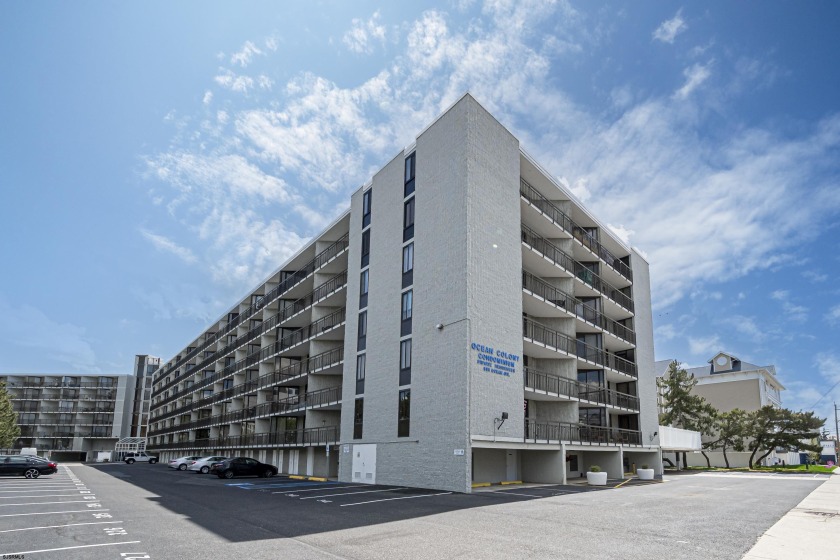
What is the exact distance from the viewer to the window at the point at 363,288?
110 feet

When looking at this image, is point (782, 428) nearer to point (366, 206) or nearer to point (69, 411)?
point (366, 206)

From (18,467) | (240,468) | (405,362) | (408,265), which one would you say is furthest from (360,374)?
(18,467)

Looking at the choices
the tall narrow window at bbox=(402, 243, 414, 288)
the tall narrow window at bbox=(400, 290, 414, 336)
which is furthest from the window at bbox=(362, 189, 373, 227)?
the tall narrow window at bbox=(400, 290, 414, 336)

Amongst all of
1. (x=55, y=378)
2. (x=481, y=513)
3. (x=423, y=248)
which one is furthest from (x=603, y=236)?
(x=55, y=378)

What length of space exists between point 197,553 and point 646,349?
37648 millimetres

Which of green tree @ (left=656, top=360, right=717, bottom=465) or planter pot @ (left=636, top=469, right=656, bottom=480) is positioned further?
green tree @ (left=656, top=360, right=717, bottom=465)

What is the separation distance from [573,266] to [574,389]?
24.9 ft

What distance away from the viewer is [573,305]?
33.8m

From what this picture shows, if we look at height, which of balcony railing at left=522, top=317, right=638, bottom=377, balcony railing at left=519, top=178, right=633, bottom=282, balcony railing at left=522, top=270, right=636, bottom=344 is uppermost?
balcony railing at left=519, top=178, right=633, bottom=282

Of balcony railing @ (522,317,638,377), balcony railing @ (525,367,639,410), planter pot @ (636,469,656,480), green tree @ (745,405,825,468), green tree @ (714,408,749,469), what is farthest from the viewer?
green tree @ (714,408,749,469)

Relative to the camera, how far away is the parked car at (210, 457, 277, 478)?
3519 centimetres

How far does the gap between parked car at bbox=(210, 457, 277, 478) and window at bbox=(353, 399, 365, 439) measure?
29.2 feet

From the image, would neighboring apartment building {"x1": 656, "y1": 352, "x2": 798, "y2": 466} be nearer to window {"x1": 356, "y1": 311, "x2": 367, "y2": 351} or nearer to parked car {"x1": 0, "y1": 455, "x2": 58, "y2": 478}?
window {"x1": 356, "y1": 311, "x2": 367, "y2": 351}

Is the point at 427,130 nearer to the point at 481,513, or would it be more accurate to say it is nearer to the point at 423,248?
the point at 423,248
